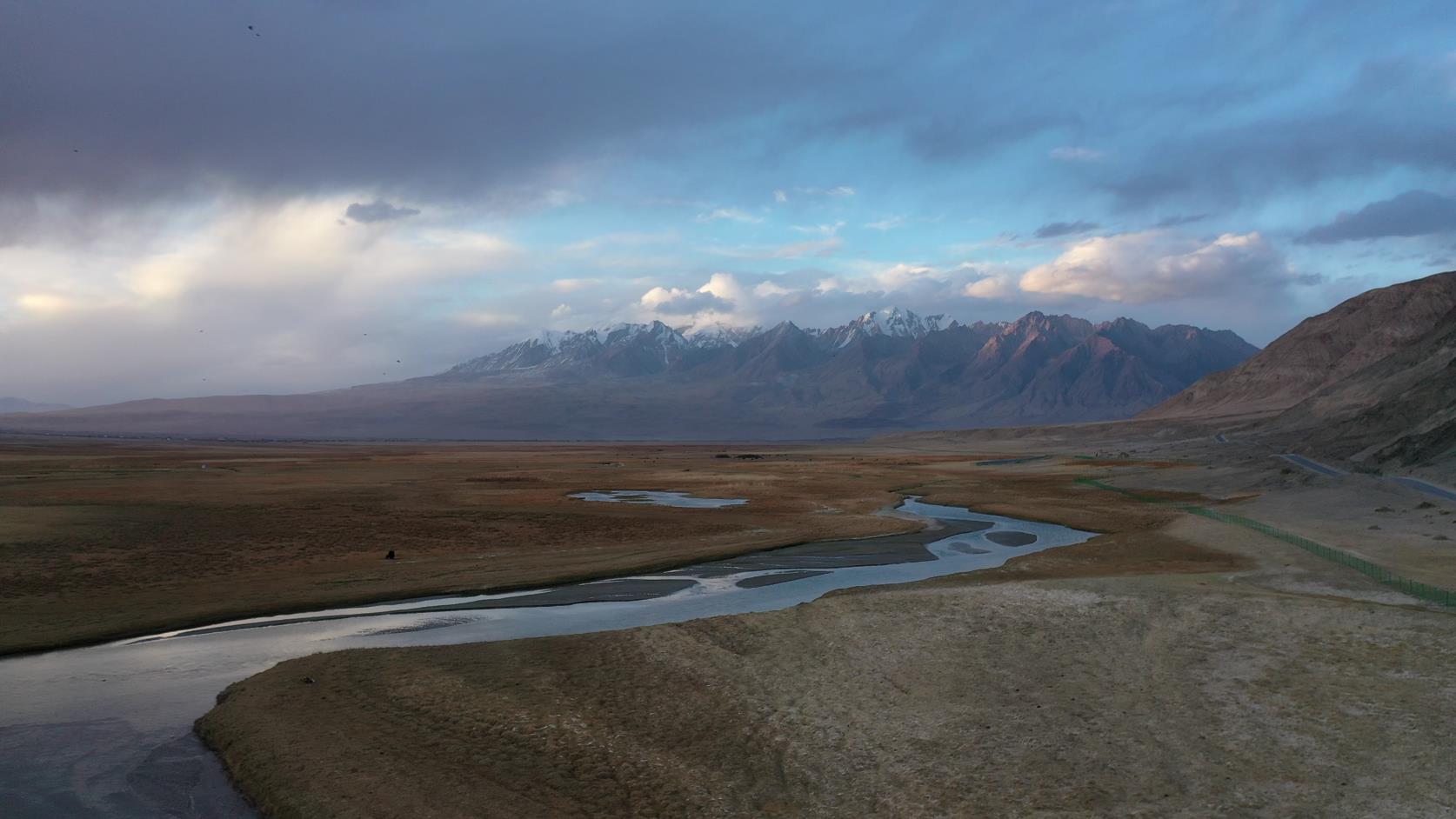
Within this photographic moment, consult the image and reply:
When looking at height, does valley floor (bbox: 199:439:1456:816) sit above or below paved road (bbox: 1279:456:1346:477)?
above

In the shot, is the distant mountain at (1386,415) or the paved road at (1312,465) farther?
the paved road at (1312,465)

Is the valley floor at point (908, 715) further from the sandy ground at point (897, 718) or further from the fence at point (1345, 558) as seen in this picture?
the fence at point (1345, 558)

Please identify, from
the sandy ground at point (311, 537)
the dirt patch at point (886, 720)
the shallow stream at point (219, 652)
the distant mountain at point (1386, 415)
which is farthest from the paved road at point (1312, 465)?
the dirt patch at point (886, 720)

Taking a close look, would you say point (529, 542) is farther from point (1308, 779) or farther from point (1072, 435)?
point (1072, 435)

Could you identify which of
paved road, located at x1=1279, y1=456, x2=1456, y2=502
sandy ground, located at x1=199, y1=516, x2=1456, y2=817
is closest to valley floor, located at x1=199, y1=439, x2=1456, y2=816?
sandy ground, located at x1=199, y1=516, x2=1456, y2=817

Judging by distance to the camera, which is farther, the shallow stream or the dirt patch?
the shallow stream

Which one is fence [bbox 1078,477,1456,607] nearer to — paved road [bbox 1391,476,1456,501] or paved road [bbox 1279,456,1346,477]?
paved road [bbox 1391,476,1456,501]
